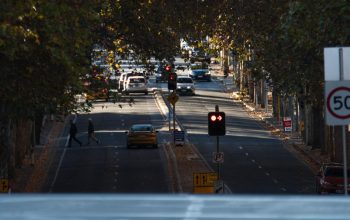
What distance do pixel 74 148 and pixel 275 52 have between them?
71.9 ft

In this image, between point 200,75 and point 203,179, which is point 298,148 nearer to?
point 203,179

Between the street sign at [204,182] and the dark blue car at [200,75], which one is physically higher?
the dark blue car at [200,75]

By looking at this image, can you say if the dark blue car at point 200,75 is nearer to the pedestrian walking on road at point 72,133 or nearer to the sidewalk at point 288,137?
the sidewalk at point 288,137

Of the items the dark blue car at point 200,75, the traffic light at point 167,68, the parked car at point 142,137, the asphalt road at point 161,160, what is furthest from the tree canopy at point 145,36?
the dark blue car at point 200,75

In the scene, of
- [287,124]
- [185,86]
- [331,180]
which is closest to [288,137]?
[287,124]

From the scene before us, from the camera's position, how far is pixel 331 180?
29.9 m

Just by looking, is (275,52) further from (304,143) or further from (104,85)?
(304,143)

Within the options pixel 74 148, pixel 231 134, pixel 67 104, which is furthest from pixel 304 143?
pixel 67 104

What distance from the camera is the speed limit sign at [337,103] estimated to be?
12.7 m

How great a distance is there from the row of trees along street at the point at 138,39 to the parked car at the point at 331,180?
2635mm

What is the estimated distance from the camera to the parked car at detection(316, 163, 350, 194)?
29484 millimetres

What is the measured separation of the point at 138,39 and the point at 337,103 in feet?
65.1

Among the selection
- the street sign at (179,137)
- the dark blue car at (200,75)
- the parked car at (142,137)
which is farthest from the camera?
the dark blue car at (200,75)

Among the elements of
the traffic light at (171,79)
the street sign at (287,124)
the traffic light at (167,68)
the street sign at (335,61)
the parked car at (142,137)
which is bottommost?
the parked car at (142,137)
